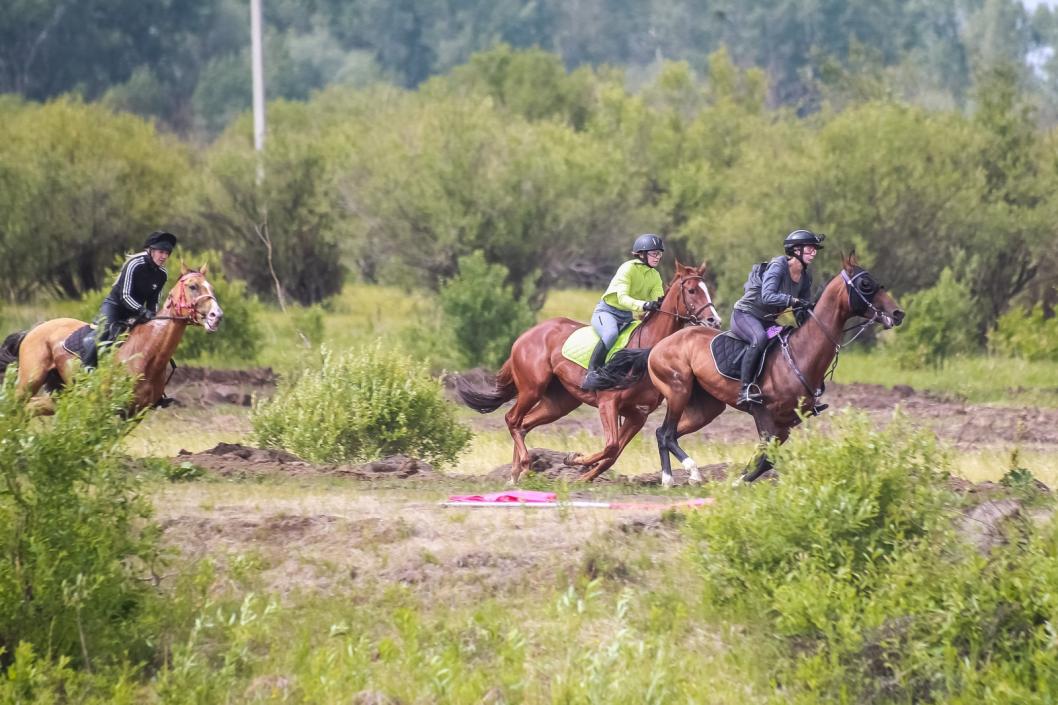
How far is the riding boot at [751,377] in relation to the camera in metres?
14.2

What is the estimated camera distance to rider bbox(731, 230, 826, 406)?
46.6 ft

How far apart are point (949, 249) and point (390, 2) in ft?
256

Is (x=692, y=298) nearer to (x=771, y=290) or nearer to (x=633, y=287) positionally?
(x=633, y=287)

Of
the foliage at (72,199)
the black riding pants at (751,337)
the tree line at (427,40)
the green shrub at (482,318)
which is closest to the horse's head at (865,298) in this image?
the black riding pants at (751,337)

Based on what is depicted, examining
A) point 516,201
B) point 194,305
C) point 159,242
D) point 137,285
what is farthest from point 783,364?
point 516,201

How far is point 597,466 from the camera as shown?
48.5ft

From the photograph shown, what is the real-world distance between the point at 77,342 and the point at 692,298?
18.2ft

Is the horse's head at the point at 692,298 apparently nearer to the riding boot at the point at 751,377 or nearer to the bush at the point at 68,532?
the riding boot at the point at 751,377

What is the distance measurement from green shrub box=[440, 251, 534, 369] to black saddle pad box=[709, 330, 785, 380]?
1213 centimetres

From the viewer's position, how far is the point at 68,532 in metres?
9.83

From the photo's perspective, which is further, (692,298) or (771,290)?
(692,298)

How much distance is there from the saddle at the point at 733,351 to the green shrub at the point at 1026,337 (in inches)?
595

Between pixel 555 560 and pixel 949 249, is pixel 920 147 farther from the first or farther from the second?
pixel 555 560

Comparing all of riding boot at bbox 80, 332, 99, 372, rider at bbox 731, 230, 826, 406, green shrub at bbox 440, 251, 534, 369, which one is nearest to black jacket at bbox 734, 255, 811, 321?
rider at bbox 731, 230, 826, 406
